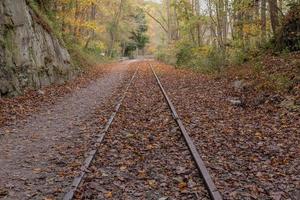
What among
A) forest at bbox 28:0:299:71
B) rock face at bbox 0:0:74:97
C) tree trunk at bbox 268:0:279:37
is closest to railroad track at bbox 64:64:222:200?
rock face at bbox 0:0:74:97

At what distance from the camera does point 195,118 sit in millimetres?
10492

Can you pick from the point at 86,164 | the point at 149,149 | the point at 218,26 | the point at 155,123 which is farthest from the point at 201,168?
the point at 218,26

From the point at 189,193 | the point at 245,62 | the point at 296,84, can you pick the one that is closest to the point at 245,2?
the point at 245,62

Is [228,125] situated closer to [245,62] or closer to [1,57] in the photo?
[1,57]

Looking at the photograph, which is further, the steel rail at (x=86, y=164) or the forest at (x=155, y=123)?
the forest at (x=155, y=123)

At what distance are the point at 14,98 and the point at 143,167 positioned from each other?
831cm

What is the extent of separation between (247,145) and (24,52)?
10.9 metres

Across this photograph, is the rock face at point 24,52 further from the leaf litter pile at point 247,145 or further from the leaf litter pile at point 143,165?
the leaf litter pile at point 247,145

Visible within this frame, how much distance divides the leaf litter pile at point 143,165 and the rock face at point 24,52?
558 cm

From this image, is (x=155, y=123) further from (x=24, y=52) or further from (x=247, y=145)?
(x=24, y=52)

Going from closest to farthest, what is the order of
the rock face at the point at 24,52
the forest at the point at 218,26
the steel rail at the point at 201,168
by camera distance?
the steel rail at the point at 201,168 → the rock face at the point at 24,52 → the forest at the point at 218,26

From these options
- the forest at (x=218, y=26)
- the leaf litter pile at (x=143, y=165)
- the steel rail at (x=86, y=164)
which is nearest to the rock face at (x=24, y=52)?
the forest at (x=218, y=26)

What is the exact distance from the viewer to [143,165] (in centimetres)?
669

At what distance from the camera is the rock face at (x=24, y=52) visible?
14.0m
